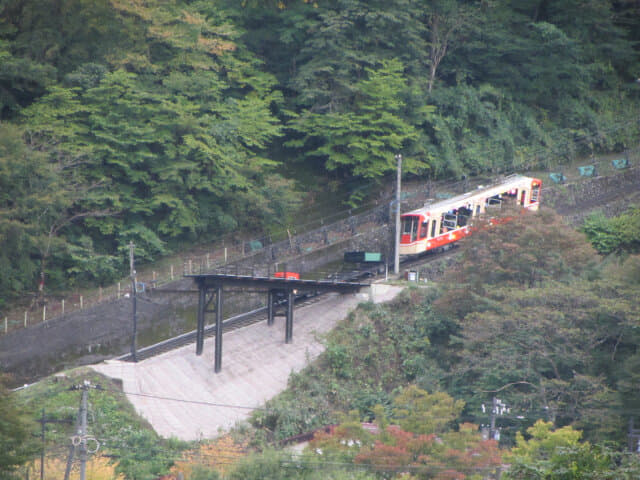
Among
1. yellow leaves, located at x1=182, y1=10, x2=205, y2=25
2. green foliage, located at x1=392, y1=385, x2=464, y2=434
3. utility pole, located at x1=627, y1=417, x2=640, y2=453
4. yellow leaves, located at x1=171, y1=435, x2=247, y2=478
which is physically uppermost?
yellow leaves, located at x1=182, y1=10, x2=205, y2=25

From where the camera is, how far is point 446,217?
36031 mm

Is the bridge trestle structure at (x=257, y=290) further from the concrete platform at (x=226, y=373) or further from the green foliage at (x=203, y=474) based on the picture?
the green foliage at (x=203, y=474)

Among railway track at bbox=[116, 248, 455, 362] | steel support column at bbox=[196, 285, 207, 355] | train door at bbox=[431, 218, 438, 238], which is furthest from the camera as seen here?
train door at bbox=[431, 218, 438, 238]

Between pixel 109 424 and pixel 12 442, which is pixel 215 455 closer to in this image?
pixel 109 424

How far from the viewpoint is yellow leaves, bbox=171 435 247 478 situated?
77.9 ft

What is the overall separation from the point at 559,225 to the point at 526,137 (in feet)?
54.4

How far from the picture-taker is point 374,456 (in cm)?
2134

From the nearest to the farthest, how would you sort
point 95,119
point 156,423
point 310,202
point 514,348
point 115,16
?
point 514,348, point 156,423, point 95,119, point 115,16, point 310,202

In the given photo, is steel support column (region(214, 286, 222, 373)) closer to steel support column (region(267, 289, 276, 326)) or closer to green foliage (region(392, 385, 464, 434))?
steel support column (region(267, 289, 276, 326))

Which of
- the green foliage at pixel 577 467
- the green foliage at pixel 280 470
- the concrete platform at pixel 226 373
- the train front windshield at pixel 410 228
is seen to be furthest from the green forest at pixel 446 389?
the green foliage at pixel 577 467

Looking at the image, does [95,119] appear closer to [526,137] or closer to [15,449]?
[15,449]

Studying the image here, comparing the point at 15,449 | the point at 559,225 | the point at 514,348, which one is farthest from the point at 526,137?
the point at 15,449

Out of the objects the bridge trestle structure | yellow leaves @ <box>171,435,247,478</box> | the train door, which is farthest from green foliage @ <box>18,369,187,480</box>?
the train door

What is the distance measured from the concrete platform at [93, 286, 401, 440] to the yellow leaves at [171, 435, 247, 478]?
4.59 feet
